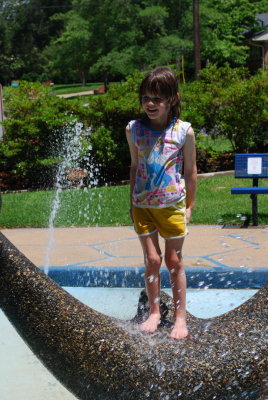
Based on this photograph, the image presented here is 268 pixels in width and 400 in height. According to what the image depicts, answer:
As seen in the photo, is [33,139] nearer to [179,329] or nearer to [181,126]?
[181,126]

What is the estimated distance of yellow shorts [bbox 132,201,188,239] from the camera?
309 centimetres

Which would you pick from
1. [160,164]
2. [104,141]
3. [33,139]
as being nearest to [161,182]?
[160,164]

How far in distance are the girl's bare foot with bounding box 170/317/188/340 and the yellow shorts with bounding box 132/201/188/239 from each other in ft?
1.33

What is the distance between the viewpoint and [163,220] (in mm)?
3094

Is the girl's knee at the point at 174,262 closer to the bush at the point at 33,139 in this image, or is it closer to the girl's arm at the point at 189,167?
the girl's arm at the point at 189,167

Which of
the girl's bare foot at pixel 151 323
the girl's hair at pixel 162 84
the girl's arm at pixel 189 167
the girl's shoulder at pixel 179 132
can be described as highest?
the girl's hair at pixel 162 84

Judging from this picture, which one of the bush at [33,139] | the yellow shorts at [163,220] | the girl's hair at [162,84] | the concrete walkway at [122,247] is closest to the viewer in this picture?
the girl's hair at [162,84]

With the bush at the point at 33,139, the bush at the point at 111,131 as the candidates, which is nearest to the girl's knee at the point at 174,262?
the bush at the point at 111,131

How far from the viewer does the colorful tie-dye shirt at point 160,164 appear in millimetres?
3080

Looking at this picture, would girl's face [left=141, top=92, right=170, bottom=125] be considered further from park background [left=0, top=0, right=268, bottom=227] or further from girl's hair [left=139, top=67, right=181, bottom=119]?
park background [left=0, top=0, right=268, bottom=227]

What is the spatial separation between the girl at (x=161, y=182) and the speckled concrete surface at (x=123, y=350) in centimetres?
41

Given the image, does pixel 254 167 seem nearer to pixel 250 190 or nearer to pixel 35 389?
pixel 250 190

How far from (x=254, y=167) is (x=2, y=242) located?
5852 mm

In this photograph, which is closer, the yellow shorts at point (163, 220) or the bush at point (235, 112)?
the yellow shorts at point (163, 220)
